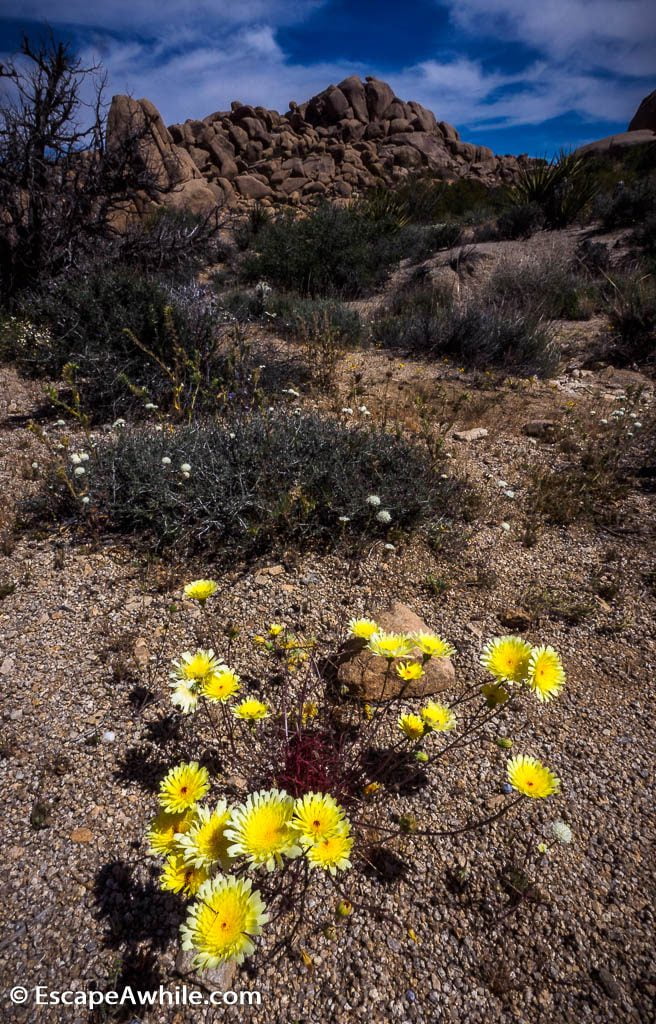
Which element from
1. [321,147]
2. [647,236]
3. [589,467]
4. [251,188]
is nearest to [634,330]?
[589,467]

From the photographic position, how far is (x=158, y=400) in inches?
176

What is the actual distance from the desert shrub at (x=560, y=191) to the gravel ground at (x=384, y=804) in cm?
1076

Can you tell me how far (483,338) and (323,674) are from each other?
5.05 m

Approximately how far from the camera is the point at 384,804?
1713mm

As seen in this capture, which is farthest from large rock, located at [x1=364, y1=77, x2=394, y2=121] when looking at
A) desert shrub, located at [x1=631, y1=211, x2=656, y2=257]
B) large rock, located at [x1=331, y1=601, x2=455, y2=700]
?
large rock, located at [x1=331, y1=601, x2=455, y2=700]

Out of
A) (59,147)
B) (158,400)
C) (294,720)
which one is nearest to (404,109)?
(59,147)

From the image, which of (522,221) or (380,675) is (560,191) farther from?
(380,675)

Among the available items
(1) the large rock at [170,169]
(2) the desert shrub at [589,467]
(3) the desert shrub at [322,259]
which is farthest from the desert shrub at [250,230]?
(2) the desert shrub at [589,467]

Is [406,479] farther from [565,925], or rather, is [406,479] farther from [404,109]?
[404,109]

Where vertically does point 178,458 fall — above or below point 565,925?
above

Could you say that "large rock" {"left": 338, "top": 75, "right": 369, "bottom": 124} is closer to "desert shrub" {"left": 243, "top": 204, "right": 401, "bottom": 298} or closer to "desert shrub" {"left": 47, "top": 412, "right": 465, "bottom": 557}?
"desert shrub" {"left": 243, "top": 204, "right": 401, "bottom": 298}

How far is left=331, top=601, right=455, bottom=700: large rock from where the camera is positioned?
201cm

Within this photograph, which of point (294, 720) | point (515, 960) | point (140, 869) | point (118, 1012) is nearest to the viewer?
point (118, 1012)

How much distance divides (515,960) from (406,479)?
2264 mm
